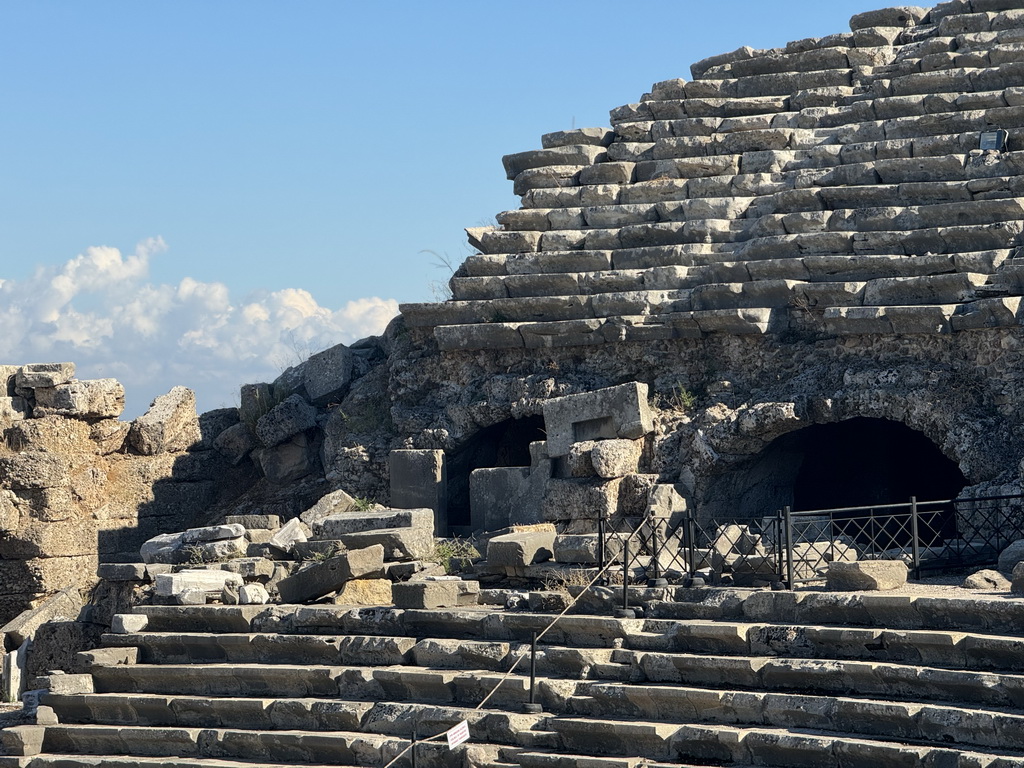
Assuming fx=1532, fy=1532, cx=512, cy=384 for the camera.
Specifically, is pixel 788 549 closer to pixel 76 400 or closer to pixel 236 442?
pixel 236 442

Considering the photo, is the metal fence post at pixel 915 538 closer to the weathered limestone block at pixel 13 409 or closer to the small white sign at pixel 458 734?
the small white sign at pixel 458 734

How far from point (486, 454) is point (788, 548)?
781 centimetres

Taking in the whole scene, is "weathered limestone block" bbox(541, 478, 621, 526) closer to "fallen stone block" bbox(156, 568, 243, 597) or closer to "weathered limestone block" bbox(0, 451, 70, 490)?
"fallen stone block" bbox(156, 568, 243, 597)

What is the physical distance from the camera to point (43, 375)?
20688mm

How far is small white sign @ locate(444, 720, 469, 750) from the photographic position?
39.1 ft

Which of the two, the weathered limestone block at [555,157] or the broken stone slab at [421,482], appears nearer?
the broken stone slab at [421,482]

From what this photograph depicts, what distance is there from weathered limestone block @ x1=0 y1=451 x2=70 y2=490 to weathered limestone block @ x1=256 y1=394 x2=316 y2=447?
8.99 feet

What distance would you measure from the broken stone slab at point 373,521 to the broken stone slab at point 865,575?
17.6 feet

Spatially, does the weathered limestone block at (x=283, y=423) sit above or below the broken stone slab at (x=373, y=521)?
above

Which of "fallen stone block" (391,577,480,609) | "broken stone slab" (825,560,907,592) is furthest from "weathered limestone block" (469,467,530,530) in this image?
"broken stone slab" (825,560,907,592)

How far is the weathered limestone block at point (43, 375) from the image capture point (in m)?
20.7

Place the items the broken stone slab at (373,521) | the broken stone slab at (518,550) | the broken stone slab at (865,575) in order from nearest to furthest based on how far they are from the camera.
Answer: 1. the broken stone slab at (865,575)
2. the broken stone slab at (518,550)
3. the broken stone slab at (373,521)

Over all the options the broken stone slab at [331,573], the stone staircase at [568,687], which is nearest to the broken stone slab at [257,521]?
the broken stone slab at [331,573]

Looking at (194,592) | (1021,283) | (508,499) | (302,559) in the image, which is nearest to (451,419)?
(508,499)
